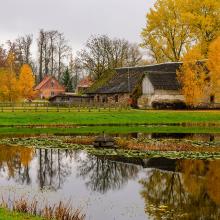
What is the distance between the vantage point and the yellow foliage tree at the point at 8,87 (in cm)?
5994

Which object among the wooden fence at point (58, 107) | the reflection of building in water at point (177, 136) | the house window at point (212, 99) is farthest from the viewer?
the house window at point (212, 99)

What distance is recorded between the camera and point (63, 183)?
18.5 m

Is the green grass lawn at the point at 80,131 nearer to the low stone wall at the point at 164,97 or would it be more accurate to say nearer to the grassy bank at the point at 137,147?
the grassy bank at the point at 137,147

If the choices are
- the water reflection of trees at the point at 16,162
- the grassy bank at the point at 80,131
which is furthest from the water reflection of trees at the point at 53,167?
the grassy bank at the point at 80,131

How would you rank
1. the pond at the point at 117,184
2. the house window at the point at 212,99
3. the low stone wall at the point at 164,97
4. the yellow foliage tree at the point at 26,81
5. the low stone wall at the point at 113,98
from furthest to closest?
the yellow foliage tree at the point at 26,81 < the low stone wall at the point at 113,98 < the low stone wall at the point at 164,97 < the house window at the point at 212,99 < the pond at the point at 117,184

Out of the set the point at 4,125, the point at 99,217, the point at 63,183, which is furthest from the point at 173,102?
the point at 99,217

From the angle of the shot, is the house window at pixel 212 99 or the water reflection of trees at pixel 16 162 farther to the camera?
the house window at pixel 212 99

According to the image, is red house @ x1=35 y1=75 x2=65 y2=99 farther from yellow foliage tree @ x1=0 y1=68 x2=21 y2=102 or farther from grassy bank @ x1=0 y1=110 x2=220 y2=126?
grassy bank @ x1=0 y1=110 x2=220 y2=126

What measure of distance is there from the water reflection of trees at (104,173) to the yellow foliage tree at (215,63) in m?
33.6

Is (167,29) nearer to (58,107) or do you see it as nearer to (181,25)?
(181,25)

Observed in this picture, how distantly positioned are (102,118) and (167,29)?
25976 mm

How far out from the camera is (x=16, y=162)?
22.9 m

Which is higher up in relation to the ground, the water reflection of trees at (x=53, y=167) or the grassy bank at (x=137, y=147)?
the grassy bank at (x=137, y=147)

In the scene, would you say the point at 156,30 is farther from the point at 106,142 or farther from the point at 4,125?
the point at 106,142
